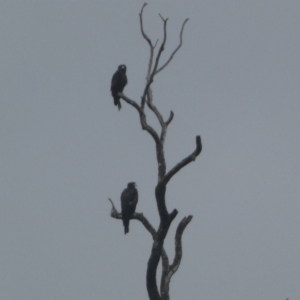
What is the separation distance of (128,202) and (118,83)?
3.31 m

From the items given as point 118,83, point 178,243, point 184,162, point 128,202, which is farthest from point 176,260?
point 118,83

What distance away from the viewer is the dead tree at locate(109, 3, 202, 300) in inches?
449

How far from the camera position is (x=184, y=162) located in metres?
11.3

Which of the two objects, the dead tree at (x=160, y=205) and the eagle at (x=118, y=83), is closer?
the dead tree at (x=160, y=205)

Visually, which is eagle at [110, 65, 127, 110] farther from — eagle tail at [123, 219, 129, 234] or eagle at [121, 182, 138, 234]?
eagle tail at [123, 219, 129, 234]

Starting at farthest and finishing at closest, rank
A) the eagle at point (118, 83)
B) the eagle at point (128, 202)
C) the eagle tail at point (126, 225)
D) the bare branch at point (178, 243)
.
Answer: the eagle at point (118, 83) → the eagle tail at point (126, 225) → the eagle at point (128, 202) → the bare branch at point (178, 243)

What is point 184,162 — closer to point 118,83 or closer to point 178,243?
point 178,243

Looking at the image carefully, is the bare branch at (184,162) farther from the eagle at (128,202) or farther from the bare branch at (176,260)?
the eagle at (128,202)

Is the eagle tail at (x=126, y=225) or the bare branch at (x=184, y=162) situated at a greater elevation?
the bare branch at (x=184, y=162)

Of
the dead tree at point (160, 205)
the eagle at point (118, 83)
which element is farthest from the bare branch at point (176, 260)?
the eagle at point (118, 83)

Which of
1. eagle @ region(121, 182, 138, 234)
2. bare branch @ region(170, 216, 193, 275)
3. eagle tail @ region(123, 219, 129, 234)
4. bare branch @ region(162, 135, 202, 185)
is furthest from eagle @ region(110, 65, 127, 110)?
bare branch @ region(162, 135, 202, 185)

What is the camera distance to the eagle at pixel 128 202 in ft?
42.8

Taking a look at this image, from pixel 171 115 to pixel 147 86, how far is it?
567mm

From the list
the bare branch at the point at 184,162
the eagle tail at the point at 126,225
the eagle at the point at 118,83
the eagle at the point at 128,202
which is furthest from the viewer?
the eagle at the point at 118,83
